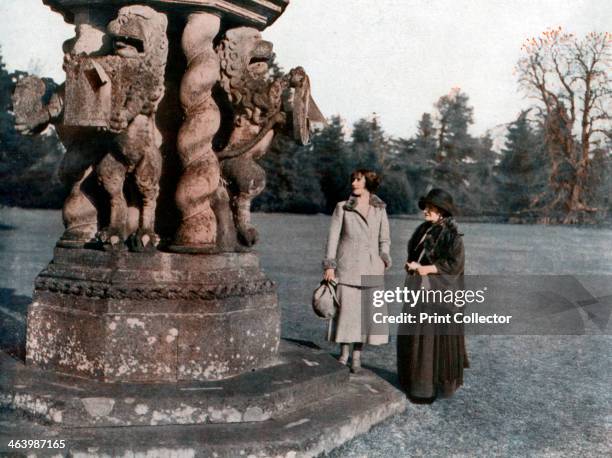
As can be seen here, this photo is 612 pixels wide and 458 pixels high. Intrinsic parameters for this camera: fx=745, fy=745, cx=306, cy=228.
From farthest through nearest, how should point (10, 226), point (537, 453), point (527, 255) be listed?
point (10, 226) < point (527, 255) < point (537, 453)

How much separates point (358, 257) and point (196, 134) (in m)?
2.00

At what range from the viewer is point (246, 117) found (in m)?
5.32

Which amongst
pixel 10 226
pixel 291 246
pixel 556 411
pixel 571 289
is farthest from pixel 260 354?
pixel 10 226

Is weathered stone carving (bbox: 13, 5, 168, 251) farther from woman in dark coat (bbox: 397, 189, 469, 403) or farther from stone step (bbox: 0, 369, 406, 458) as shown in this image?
woman in dark coat (bbox: 397, 189, 469, 403)

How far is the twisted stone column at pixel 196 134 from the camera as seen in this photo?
4.91 m

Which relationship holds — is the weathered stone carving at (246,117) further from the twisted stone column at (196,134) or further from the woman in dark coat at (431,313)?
the woman in dark coat at (431,313)

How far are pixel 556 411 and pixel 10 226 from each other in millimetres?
23043

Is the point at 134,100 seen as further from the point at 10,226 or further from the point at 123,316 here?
the point at 10,226

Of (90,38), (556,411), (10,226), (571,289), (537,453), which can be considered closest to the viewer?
(537,453)

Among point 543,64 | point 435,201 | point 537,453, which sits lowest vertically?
point 537,453

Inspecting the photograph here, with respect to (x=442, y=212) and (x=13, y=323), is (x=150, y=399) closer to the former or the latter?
(x=442, y=212)

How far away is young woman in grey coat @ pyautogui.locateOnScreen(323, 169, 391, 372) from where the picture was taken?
627cm

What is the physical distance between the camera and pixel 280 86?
17.3 feet

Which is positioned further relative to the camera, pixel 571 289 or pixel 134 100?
pixel 571 289
